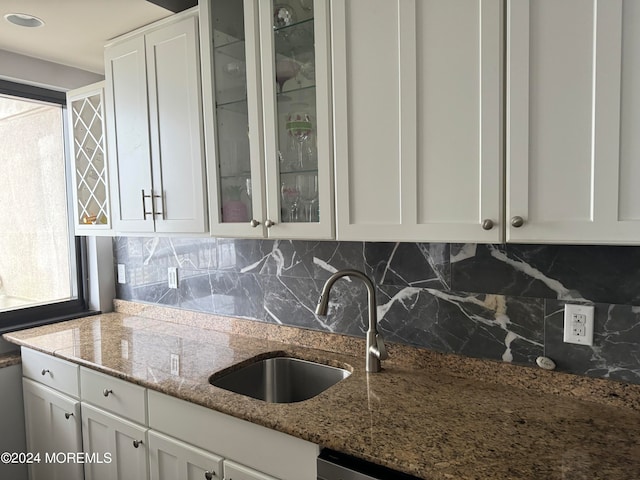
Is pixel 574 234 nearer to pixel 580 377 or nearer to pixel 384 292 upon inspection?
pixel 580 377

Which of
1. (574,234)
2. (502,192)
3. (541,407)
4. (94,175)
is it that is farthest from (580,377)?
(94,175)

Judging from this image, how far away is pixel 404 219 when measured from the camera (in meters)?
1.29

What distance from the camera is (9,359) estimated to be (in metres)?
2.21

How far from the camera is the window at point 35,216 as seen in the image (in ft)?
7.95

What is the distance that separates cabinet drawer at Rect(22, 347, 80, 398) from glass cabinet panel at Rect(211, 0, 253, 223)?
40.0 inches

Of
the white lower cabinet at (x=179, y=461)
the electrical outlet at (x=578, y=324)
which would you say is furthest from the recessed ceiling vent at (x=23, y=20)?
the electrical outlet at (x=578, y=324)

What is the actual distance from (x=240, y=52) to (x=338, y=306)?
1.07 m

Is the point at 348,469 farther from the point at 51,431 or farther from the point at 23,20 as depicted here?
the point at 23,20

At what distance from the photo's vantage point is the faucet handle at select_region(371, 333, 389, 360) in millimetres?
1556

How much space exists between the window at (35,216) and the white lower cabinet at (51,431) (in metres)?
0.47

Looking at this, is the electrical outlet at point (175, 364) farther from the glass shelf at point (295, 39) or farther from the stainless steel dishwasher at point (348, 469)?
the glass shelf at point (295, 39)

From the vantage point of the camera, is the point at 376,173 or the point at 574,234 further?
the point at 376,173

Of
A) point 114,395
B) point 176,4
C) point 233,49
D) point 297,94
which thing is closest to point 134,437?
point 114,395

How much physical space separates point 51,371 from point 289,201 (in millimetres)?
1468
